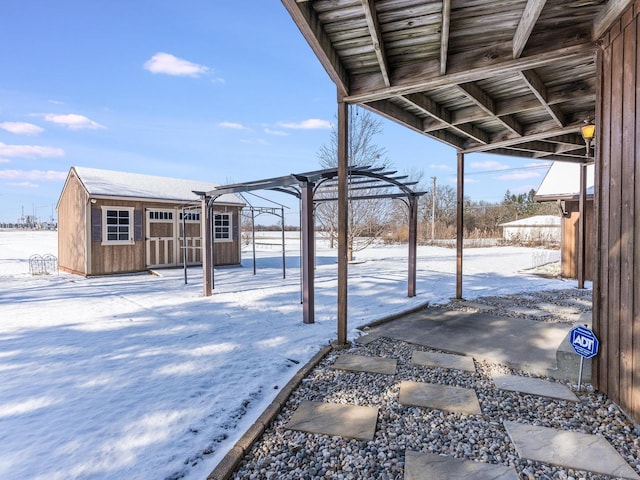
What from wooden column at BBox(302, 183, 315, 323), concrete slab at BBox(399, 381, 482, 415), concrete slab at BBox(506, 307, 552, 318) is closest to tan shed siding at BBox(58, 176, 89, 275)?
wooden column at BBox(302, 183, 315, 323)

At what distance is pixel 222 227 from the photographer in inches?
470

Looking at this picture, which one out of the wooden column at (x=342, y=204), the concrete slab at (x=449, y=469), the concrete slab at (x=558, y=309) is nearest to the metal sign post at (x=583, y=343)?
the concrete slab at (x=449, y=469)

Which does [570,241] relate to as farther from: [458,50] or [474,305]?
[458,50]

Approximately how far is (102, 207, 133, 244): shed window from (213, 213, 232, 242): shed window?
8.63 feet

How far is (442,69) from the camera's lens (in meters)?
2.97

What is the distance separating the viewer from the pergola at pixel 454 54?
243cm

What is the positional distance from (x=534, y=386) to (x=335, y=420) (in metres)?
1.68

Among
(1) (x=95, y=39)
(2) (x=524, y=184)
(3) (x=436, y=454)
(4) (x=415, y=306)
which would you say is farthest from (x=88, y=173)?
(2) (x=524, y=184)

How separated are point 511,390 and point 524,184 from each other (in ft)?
138

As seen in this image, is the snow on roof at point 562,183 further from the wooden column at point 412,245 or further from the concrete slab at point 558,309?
the wooden column at point 412,245

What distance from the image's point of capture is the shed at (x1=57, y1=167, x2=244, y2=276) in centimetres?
947

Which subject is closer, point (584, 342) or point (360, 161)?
point (584, 342)

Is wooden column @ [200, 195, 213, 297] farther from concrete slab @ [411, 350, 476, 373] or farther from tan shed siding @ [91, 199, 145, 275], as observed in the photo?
tan shed siding @ [91, 199, 145, 275]

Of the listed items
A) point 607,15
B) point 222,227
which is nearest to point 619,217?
point 607,15
